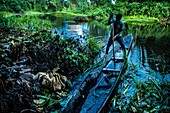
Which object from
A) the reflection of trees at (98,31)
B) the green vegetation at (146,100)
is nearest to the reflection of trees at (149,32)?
the reflection of trees at (98,31)

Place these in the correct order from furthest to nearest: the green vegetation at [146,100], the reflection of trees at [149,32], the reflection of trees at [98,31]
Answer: the reflection of trees at [98,31], the reflection of trees at [149,32], the green vegetation at [146,100]

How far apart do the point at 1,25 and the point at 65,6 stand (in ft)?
181

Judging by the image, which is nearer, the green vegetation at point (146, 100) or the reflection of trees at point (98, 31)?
the green vegetation at point (146, 100)

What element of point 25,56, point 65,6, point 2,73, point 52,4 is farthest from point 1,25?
point 65,6

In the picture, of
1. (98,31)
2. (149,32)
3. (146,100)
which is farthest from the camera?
(98,31)

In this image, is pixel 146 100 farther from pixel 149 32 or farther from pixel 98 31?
pixel 149 32

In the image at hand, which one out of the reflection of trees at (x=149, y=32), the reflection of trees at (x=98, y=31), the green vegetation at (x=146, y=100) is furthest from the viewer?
the reflection of trees at (x=98, y=31)

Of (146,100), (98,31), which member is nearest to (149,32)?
(98,31)

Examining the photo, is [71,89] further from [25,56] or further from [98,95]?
[25,56]

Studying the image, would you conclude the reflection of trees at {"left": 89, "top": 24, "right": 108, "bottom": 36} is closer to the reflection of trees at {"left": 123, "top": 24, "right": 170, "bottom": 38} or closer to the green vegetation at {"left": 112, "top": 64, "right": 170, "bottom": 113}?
the reflection of trees at {"left": 123, "top": 24, "right": 170, "bottom": 38}

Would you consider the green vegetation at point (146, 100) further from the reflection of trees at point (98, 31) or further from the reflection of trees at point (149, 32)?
the reflection of trees at point (149, 32)

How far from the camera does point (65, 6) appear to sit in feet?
208

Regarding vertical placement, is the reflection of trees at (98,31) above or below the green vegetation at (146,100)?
above

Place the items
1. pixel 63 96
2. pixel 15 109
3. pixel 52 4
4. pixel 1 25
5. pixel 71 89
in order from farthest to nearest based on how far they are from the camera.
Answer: pixel 52 4
pixel 1 25
pixel 71 89
pixel 63 96
pixel 15 109
